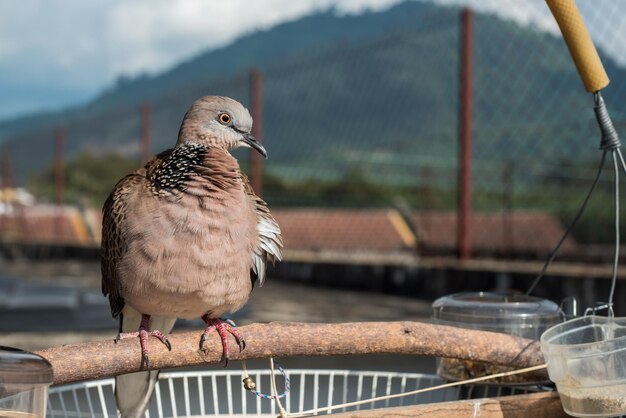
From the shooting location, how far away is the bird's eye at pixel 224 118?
2754 mm

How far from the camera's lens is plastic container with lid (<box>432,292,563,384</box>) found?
2707mm

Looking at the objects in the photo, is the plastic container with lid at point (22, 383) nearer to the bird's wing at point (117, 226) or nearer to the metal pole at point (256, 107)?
the bird's wing at point (117, 226)

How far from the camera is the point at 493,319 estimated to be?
2760mm

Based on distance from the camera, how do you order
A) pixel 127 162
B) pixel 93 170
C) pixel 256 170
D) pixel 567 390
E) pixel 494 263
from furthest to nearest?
pixel 127 162
pixel 93 170
pixel 256 170
pixel 494 263
pixel 567 390

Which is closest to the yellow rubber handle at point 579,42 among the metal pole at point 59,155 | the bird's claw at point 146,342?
the bird's claw at point 146,342

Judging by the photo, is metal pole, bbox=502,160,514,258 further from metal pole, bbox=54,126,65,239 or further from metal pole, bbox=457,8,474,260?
metal pole, bbox=54,126,65,239

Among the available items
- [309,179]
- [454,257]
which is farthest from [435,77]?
[454,257]

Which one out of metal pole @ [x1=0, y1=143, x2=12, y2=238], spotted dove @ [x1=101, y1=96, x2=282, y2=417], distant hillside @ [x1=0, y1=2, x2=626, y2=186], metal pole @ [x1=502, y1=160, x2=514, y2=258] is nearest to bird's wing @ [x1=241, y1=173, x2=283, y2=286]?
spotted dove @ [x1=101, y1=96, x2=282, y2=417]

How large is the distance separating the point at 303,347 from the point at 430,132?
944cm

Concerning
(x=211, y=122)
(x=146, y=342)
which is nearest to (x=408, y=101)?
(x=211, y=122)

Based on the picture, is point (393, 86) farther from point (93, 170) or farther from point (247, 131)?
point (93, 170)

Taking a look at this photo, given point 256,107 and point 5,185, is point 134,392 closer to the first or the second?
point 256,107

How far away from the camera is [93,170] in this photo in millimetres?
23422

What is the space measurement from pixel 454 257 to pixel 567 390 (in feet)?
20.3
